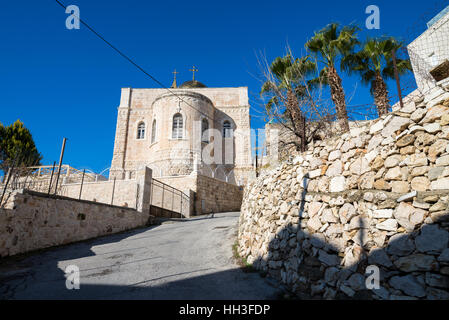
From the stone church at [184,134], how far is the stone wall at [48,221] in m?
6.92

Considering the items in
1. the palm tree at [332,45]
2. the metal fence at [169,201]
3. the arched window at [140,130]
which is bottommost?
the metal fence at [169,201]

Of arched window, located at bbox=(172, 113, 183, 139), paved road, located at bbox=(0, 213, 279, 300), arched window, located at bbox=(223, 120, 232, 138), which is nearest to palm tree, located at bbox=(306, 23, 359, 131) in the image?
paved road, located at bbox=(0, 213, 279, 300)

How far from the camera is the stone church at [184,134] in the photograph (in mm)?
20484

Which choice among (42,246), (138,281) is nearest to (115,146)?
(42,246)

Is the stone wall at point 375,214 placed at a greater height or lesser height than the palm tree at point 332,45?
lesser

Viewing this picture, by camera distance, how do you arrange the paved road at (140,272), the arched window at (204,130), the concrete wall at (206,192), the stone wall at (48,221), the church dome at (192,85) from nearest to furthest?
the paved road at (140,272)
the stone wall at (48,221)
the concrete wall at (206,192)
the arched window at (204,130)
the church dome at (192,85)

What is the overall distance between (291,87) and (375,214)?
5.42 m

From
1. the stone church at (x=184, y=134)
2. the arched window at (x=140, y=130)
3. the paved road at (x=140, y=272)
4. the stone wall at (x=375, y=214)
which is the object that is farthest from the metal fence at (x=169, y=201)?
the arched window at (x=140, y=130)

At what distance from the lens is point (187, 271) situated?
5.04 m

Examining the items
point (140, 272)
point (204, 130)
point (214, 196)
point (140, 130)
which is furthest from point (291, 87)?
point (140, 130)

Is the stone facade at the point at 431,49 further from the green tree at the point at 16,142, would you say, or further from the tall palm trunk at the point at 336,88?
the green tree at the point at 16,142

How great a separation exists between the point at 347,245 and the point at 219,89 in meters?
26.2

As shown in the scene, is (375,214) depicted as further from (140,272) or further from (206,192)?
(206,192)

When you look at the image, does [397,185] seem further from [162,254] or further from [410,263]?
[162,254]
